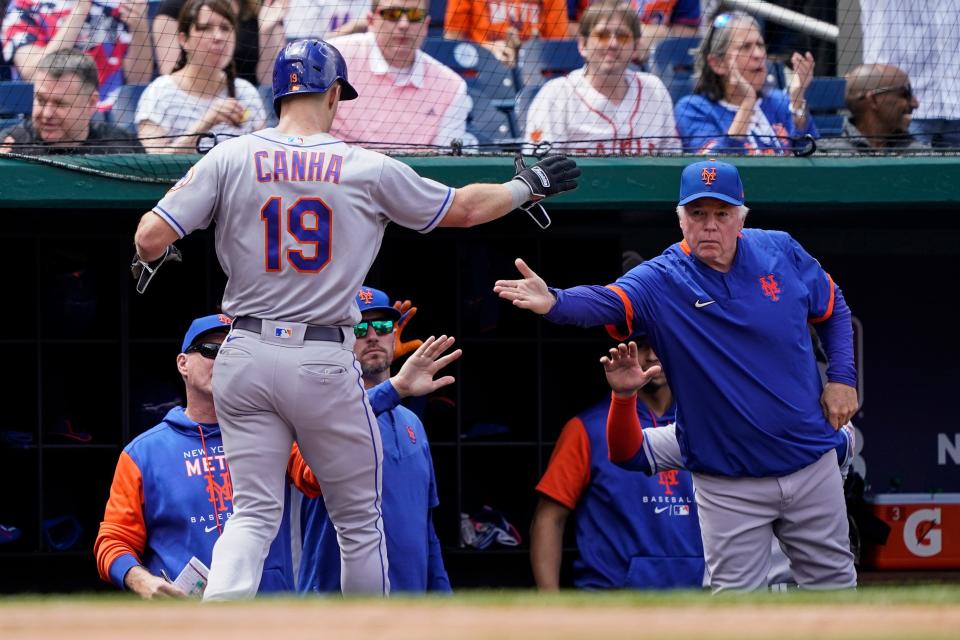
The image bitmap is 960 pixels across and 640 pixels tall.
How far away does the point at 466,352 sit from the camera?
246 inches

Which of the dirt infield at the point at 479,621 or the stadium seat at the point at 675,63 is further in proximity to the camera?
the stadium seat at the point at 675,63

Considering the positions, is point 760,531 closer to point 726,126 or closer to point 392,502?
point 392,502

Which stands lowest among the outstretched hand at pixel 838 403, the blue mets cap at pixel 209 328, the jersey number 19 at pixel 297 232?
the outstretched hand at pixel 838 403

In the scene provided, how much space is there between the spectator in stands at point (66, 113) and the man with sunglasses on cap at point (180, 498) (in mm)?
1156

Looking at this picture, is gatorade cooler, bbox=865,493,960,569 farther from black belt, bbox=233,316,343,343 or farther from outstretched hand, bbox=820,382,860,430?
black belt, bbox=233,316,343,343

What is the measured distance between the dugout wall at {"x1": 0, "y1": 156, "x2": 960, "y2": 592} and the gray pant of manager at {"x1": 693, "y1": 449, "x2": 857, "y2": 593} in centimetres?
178

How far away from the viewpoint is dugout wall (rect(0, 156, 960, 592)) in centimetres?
596

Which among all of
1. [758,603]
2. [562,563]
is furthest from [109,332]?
[758,603]

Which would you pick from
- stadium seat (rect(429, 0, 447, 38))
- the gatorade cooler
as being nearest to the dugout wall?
the gatorade cooler

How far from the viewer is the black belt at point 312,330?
366 cm

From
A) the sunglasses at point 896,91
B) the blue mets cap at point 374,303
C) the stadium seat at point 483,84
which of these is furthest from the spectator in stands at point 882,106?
the blue mets cap at point 374,303

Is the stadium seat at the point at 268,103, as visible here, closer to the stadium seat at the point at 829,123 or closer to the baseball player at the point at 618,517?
the baseball player at the point at 618,517

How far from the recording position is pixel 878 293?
6.16m

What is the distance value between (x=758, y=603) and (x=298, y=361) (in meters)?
1.64
